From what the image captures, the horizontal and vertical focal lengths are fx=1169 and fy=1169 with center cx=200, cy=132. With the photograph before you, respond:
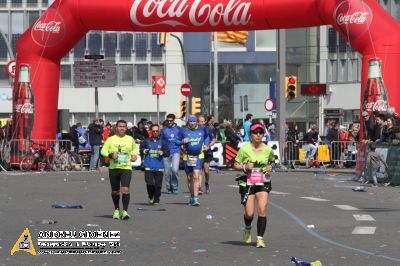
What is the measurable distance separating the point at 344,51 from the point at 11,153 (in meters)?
49.4


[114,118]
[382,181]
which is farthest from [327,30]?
[382,181]

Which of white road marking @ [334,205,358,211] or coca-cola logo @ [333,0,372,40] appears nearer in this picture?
white road marking @ [334,205,358,211]

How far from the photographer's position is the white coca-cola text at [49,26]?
32.7m

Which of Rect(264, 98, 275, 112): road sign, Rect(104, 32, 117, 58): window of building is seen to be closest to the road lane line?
Rect(264, 98, 275, 112): road sign

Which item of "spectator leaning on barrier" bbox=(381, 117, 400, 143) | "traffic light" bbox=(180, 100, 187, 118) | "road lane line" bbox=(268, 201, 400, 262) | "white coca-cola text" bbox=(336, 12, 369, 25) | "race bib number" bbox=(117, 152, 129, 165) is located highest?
"white coca-cola text" bbox=(336, 12, 369, 25)

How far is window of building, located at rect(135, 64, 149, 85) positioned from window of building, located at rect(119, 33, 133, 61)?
978 mm

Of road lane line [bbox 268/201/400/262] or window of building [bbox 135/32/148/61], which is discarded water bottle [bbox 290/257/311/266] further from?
window of building [bbox 135/32/148/61]

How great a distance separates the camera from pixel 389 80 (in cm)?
2919

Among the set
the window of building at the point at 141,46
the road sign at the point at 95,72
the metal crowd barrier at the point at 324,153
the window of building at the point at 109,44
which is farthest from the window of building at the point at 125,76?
the road sign at the point at 95,72

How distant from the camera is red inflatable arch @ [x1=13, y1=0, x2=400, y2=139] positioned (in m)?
29.1

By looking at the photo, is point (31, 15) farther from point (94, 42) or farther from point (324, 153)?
point (324, 153)

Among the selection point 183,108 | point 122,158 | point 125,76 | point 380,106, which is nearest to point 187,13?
point 380,106

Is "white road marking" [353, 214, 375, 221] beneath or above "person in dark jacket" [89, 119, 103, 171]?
beneath

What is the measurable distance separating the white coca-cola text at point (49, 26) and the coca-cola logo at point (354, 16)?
8042 mm
